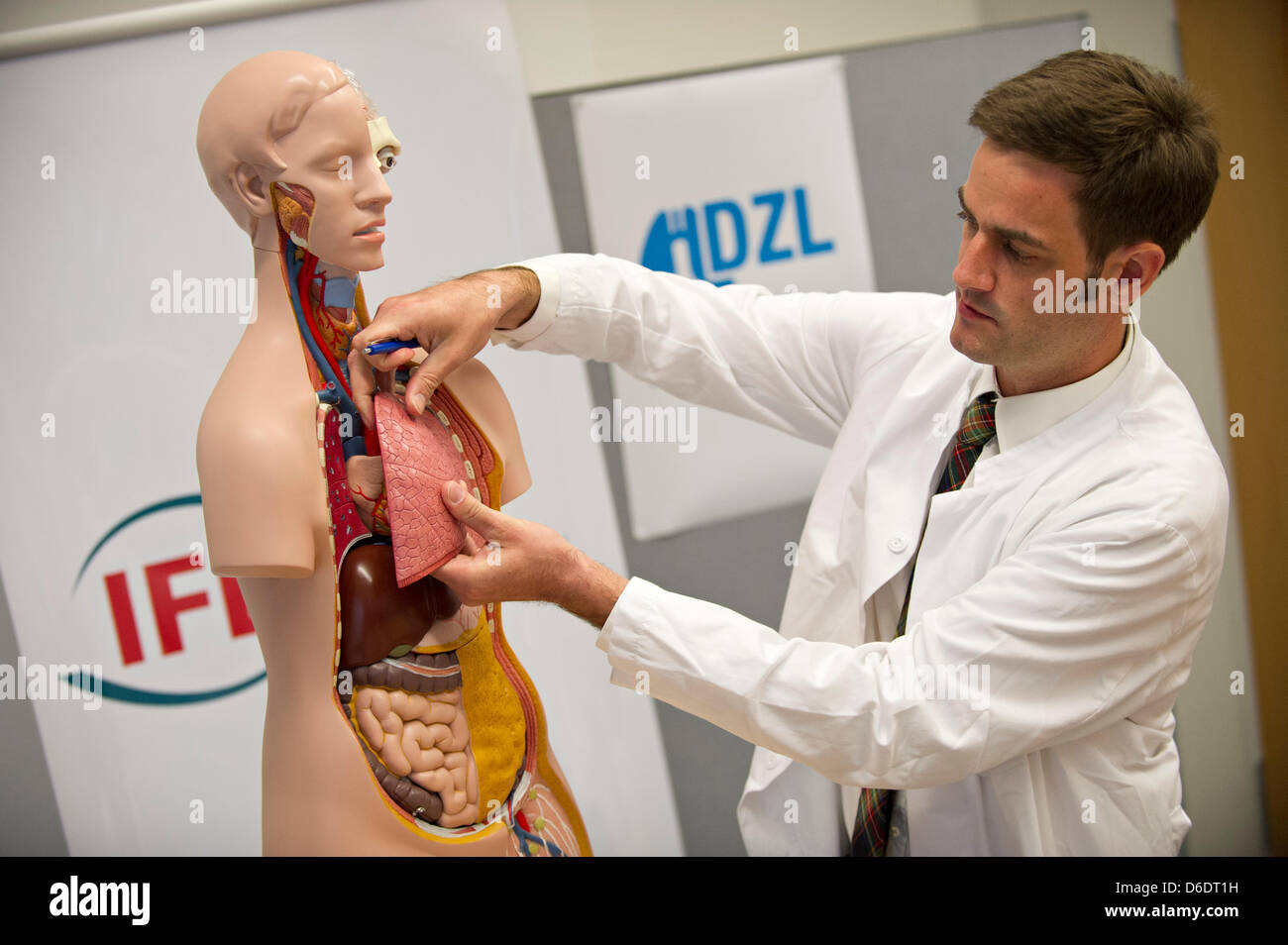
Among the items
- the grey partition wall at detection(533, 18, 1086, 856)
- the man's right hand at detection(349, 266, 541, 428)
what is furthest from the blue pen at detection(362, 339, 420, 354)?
the grey partition wall at detection(533, 18, 1086, 856)

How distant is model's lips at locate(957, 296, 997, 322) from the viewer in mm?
1577

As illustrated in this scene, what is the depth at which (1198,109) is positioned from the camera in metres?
1.56

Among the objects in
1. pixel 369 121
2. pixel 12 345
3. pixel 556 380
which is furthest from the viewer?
pixel 556 380

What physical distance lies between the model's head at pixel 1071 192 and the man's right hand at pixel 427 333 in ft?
2.35

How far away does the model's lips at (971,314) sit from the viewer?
5.17ft

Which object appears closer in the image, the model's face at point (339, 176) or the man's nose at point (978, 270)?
the model's face at point (339, 176)

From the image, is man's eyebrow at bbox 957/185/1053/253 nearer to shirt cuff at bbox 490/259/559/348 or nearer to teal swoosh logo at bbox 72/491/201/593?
shirt cuff at bbox 490/259/559/348

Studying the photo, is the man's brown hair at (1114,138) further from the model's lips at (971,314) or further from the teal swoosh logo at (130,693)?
the teal swoosh logo at (130,693)

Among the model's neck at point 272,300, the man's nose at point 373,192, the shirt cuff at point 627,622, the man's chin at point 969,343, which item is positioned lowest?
the shirt cuff at point 627,622

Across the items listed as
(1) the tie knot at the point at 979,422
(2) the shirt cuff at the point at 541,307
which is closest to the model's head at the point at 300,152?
(2) the shirt cuff at the point at 541,307

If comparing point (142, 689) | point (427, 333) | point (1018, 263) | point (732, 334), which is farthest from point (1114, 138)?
point (142, 689)

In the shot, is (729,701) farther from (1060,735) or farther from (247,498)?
(247,498)

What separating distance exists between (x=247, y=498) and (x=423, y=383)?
0.93 feet
